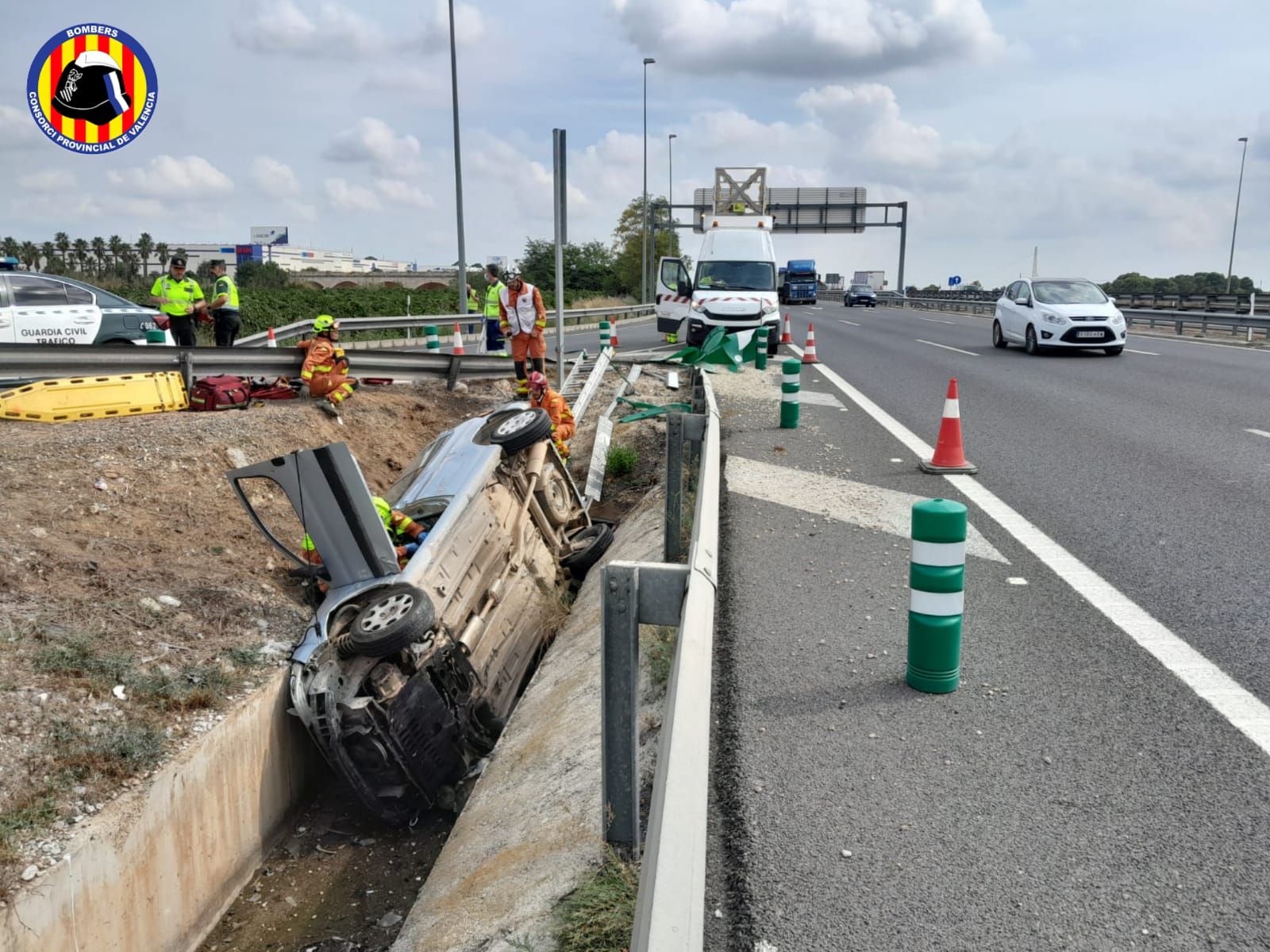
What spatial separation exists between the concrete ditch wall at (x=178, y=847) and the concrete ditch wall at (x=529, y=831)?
1.31 m

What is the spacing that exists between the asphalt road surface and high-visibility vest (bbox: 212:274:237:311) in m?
9.09

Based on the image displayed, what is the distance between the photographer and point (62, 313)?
13086 millimetres

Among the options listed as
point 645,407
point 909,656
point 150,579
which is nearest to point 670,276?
point 645,407

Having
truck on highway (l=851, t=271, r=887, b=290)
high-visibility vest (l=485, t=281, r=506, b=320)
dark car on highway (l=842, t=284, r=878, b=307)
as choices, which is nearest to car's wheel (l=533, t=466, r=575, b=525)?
Result: high-visibility vest (l=485, t=281, r=506, b=320)

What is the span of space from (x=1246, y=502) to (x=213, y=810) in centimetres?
687

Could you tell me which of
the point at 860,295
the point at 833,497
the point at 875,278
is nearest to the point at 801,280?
the point at 860,295

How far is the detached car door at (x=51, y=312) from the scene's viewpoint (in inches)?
507

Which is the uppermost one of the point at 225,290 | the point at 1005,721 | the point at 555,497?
the point at 225,290

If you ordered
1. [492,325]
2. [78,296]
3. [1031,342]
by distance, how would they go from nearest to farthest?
[78,296] → [1031,342] → [492,325]

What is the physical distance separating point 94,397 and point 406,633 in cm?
663

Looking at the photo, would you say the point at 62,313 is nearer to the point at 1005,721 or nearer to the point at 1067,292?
the point at 1005,721

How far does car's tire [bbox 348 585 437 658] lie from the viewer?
562 cm

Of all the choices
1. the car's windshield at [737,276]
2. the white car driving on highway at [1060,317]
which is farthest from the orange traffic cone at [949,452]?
the car's windshield at [737,276]

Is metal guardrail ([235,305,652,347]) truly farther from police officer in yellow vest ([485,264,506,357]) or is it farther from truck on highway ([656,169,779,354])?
truck on highway ([656,169,779,354])
